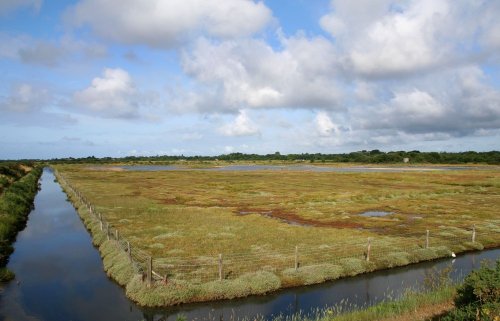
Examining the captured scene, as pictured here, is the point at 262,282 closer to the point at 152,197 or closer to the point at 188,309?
the point at 188,309

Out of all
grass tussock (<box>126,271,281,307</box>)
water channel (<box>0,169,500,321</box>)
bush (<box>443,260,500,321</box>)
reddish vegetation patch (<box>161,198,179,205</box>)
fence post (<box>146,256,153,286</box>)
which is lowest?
water channel (<box>0,169,500,321</box>)

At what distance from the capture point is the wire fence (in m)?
26.7

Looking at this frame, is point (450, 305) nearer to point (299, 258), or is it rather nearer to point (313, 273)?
point (313, 273)

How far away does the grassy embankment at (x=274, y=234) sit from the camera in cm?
2591

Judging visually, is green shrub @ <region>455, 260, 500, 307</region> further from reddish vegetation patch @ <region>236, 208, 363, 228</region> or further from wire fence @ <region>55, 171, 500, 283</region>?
reddish vegetation patch @ <region>236, 208, 363, 228</region>

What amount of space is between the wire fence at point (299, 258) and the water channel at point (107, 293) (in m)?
1.35

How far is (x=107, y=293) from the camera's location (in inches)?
993

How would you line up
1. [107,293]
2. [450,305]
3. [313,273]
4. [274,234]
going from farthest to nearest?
1. [274,234]
2. [313,273]
3. [107,293]
4. [450,305]

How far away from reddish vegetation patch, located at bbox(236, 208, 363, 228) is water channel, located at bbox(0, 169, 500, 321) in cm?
1457

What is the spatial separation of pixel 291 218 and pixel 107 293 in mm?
28908

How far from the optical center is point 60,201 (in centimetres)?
7275

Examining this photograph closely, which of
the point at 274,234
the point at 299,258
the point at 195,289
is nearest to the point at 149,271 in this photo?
the point at 195,289

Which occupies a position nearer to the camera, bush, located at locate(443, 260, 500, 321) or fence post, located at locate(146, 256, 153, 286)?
bush, located at locate(443, 260, 500, 321)

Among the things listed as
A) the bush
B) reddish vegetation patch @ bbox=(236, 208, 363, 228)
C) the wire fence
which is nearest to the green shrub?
the bush
